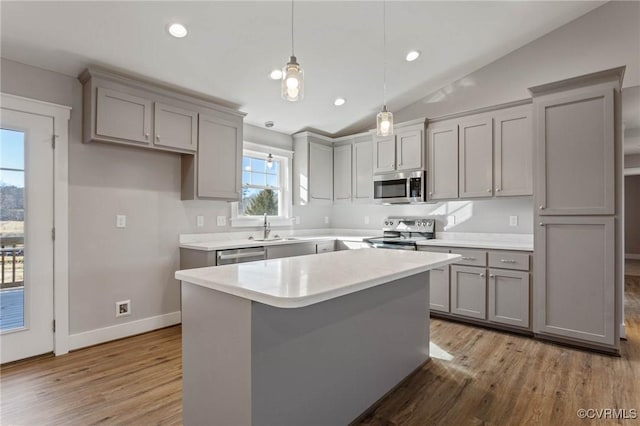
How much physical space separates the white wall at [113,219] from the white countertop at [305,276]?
1.86 meters

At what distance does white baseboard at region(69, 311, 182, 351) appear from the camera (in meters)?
2.92

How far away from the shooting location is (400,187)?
14.0 feet

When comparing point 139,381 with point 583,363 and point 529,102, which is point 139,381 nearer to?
point 583,363

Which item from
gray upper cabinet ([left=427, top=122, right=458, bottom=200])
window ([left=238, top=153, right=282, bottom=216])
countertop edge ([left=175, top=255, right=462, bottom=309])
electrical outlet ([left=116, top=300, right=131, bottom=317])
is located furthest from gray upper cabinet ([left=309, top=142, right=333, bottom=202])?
countertop edge ([left=175, top=255, right=462, bottom=309])

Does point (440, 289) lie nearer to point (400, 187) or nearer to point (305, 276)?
point (400, 187)

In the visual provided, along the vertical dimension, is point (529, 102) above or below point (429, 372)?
above

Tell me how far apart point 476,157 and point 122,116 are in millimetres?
3586

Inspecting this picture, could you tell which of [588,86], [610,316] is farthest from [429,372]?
[588,86]

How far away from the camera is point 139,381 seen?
235 cm

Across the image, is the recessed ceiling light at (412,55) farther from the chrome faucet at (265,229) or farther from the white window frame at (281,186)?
the chrome faucet at (265,229)

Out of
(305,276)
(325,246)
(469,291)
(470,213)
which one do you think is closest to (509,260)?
(469,291)

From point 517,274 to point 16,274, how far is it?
4.35 meters

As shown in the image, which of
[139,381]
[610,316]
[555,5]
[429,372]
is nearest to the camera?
[139,381]

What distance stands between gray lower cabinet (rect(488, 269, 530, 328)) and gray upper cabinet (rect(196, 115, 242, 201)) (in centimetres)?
292
